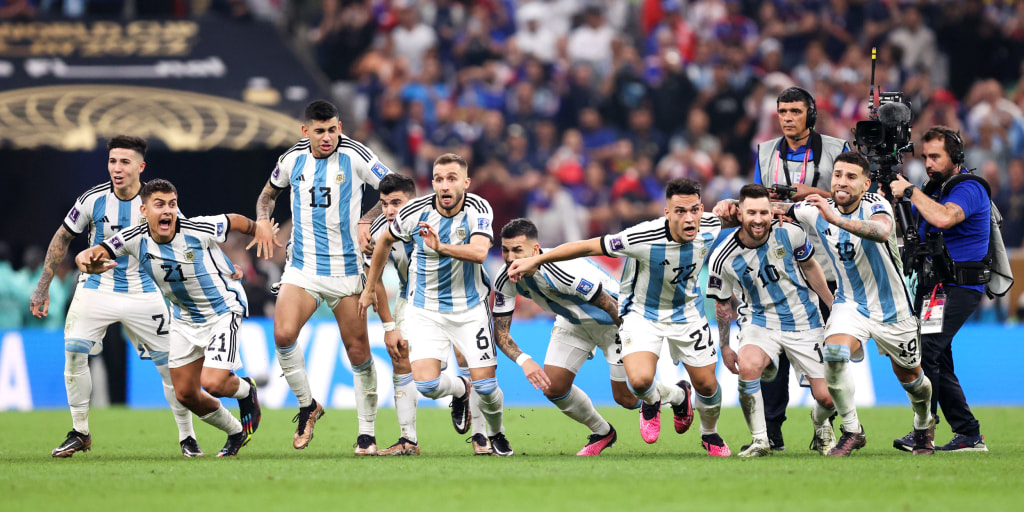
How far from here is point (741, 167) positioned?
19172 mm

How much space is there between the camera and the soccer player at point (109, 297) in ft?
33.5

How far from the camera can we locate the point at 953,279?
984cm

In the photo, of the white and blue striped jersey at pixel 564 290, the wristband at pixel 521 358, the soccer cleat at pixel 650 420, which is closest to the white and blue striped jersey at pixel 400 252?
the white and blue striped jersey at pixel 564 290

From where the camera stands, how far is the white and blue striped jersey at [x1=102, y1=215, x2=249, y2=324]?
9.84 metres

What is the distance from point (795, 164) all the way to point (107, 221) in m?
5.74

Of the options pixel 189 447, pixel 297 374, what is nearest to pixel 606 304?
pixel 297 374

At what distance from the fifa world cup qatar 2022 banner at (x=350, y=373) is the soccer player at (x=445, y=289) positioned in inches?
231

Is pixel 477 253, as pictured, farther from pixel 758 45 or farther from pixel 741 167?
pixel 758 45

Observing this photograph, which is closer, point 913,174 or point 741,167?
point 913,174

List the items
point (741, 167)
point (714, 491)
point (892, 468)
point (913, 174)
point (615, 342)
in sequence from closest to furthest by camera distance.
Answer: point (714, 491)
point (892, 468)
point (615, 342)
point (913, 174)
point (741, 167)

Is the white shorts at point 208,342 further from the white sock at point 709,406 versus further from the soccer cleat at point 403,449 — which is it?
the white sock at point 709,406

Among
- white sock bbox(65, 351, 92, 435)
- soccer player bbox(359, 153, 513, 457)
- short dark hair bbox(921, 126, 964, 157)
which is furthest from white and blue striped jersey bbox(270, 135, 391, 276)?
short dark hair bbox(921, 126, 964, 157)

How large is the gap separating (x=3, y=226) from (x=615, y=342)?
14.0 metres

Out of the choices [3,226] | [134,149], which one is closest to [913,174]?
[134,149]
